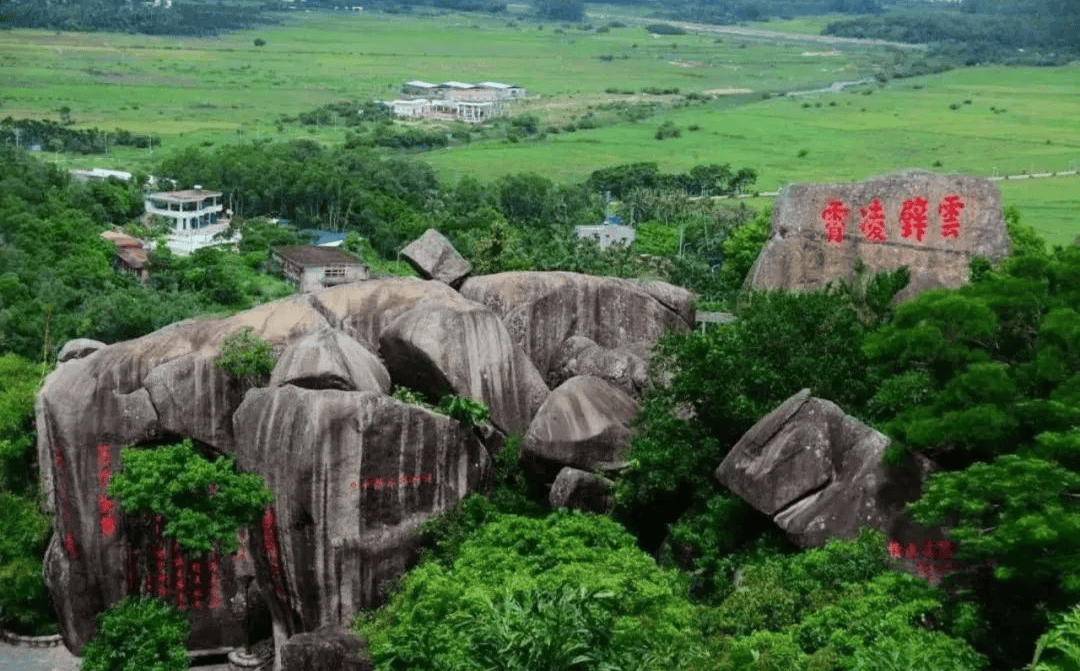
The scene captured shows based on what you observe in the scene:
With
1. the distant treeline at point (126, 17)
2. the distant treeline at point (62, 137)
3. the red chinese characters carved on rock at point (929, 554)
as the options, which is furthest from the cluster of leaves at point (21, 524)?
the distant treeline at point (126, 17)

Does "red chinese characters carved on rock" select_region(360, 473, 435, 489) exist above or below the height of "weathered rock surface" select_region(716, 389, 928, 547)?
below

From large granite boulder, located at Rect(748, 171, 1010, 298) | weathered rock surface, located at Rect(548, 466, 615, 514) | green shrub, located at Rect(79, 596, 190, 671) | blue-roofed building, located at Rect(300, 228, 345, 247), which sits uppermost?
large granite boulder, located at Rect(748, 171, 1010, 298)

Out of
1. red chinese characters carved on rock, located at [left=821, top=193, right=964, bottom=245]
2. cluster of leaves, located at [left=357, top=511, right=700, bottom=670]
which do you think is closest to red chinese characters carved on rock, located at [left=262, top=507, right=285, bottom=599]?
cluster of leaves, located at [left=357, top=511, right=700, bottom=670]

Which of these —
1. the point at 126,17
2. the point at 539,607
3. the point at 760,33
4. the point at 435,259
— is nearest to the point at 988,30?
the point at 760,33

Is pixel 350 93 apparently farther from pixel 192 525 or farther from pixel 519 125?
pixel 192 525

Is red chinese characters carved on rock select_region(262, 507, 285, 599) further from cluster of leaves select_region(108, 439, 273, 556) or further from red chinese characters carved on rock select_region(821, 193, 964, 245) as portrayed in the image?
red chinese characters carved on rock select_region(821, 193, 964, 245)

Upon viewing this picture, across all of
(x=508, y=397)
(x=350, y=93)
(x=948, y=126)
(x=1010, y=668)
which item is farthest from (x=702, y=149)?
(x=1010, y=668)

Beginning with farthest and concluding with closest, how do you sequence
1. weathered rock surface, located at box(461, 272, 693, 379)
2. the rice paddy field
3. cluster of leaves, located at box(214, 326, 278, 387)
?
the rice paddy field, weathered rock surface, located at box(461, 272, 693, 379), cluster of leaves, located at box(214, 326, 278, 387)
